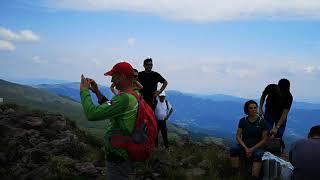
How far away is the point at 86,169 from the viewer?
10000mm

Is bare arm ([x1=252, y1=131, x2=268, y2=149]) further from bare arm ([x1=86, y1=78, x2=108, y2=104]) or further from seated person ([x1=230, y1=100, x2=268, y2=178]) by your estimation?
bare arm ([x1=86, y1=78, x2=108, y2=104])

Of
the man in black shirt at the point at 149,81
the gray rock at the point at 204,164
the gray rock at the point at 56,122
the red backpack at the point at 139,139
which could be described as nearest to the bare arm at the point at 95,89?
the red backpack at the point at 139,139

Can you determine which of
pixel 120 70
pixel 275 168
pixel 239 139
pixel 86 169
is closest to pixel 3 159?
pixel 86 169

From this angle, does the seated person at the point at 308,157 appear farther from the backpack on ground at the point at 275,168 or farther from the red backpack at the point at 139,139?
the red backpack at the point at 139,139

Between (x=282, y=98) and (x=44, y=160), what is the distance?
5770 mm

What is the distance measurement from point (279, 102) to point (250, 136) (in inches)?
66.0

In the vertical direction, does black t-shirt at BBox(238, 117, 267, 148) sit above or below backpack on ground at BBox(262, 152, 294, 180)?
above

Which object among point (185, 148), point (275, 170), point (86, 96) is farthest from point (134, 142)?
point (185, 148)

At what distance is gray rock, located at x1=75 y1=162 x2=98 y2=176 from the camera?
32.4 ft

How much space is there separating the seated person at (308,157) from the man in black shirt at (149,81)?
5.44 metres

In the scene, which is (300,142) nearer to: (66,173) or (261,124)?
(261,124)

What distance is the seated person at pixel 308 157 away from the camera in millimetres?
6598

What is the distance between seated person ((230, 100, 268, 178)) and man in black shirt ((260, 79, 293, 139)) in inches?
45.5

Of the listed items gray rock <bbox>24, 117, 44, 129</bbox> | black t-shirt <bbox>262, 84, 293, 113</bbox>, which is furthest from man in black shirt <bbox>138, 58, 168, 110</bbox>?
gray rock <bbox>24, 117, 44, 129</bbox>
